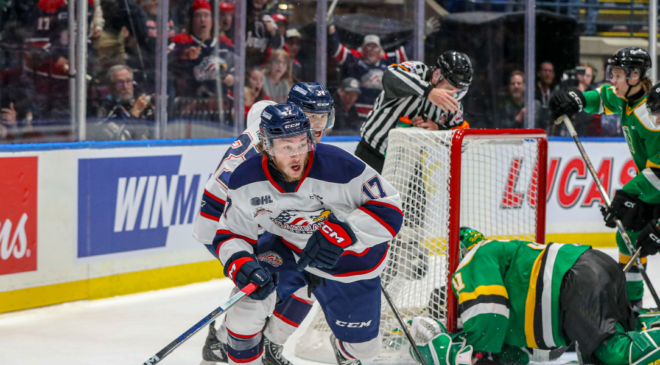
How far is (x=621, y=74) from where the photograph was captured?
363cm

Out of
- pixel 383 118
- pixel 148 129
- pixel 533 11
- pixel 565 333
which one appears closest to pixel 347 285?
pixel 565 333

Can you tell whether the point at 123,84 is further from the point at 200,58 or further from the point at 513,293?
the point at 513,293

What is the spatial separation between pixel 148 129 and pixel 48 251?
3.29 ft

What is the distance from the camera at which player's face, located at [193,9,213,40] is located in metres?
4.82

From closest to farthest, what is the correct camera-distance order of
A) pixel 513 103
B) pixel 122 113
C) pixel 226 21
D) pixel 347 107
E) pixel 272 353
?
pixel 272 353
pixel 122 113
pixel 226 21
pixel 347 107
pixel 513 103

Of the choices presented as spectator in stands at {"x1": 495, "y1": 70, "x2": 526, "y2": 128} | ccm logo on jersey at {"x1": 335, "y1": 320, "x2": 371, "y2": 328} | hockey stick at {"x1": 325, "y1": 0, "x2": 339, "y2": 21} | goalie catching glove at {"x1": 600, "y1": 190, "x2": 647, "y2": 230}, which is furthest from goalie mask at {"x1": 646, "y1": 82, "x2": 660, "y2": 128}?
spectator in stands at {"x1": 495, "y1": 70, "x2": 526, "y2": 128}

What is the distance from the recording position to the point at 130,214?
4117 millimetres

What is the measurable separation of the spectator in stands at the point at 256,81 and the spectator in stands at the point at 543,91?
221 centimetres

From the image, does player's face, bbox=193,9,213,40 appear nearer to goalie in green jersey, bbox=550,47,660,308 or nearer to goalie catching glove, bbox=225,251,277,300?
goalie in green jersey, bbox=550,47,660,308

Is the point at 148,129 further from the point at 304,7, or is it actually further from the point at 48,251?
the point at 304,7

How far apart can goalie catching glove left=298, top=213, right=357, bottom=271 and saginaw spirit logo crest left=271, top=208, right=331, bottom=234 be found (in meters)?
0.10

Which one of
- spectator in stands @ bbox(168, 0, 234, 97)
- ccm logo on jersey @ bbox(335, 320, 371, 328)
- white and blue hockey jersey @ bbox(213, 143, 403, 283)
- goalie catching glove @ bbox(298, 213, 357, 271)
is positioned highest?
spectator in stands @ bbox(168, 0, 234, 97)

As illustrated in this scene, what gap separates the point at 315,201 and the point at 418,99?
1404 millimetres

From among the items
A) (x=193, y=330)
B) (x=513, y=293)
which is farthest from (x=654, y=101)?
(x=193, y=330)
